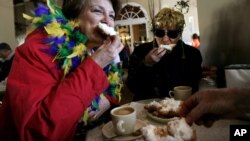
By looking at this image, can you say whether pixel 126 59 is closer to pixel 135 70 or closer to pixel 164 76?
pixel 135 70

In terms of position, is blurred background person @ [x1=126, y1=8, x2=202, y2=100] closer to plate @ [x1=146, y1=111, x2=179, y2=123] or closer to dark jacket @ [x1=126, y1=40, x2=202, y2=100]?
dark jacket @ [x1=126, y1=40, x2=202, y2=100]

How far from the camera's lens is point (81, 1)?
118 centimetres

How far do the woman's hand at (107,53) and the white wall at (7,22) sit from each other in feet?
14.5

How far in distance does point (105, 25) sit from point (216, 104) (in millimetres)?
645

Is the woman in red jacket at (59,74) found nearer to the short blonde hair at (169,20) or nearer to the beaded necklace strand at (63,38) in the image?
the beaded necklace strand at (63,38)

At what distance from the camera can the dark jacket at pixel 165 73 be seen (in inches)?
66.2

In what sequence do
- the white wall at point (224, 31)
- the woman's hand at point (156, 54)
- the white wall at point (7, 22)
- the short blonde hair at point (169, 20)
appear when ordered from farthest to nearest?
the white wall at point (7, 22)
the white wall at point (224, 31)
the short blonde hair at point (169, 20)
the woman's hand at point (156, 54)

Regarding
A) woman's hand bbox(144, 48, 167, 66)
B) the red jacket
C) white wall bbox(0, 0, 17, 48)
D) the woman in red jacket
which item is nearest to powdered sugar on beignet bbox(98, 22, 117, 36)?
the woman in red jacket

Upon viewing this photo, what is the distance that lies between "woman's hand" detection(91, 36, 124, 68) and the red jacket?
0.03 m

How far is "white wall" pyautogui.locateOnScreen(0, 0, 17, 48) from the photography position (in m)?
4.86

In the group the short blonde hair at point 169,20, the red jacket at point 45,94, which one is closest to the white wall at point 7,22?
the short blonde hair at point 169,20

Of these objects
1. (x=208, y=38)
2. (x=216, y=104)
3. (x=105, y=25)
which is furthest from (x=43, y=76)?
(x=208, y=38)


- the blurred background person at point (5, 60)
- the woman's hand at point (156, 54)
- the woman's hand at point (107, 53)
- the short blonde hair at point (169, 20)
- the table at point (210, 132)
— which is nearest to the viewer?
the table at point (210, 132)

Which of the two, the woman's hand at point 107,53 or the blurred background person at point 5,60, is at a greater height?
the woman's hand at point 107,53
